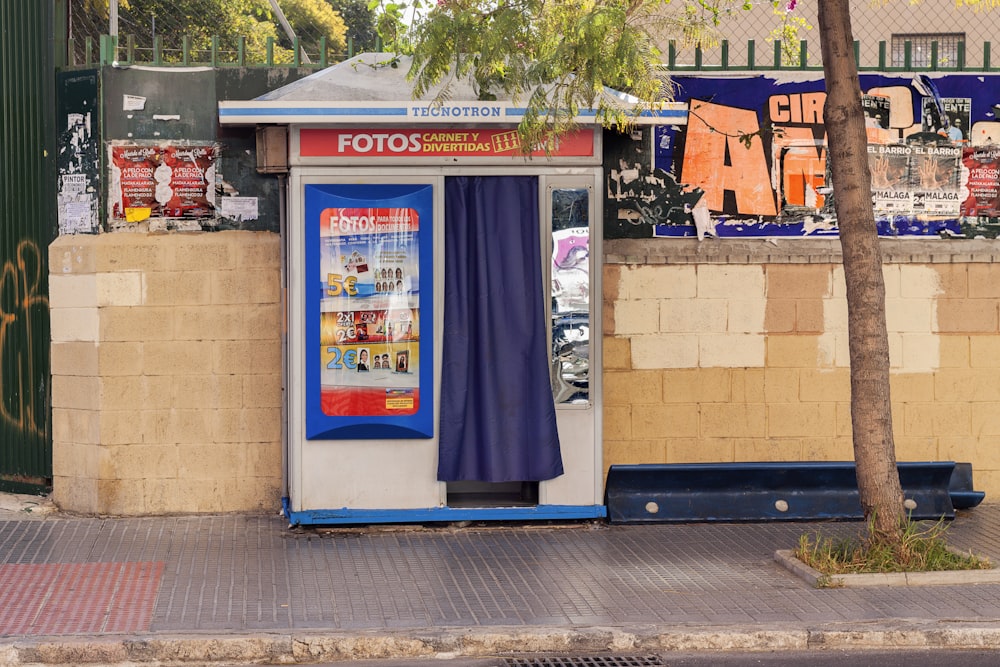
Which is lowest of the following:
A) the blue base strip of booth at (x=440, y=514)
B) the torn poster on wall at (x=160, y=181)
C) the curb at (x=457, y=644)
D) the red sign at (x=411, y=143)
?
the curb at (x=457, y=644)

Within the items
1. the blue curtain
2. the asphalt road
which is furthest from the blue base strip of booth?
the asphalt road

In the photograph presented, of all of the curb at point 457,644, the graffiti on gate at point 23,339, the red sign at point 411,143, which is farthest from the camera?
the graffiti on gate at point 23,339

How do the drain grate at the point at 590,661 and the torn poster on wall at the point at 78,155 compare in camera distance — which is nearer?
the drain grate at the point at 590,661

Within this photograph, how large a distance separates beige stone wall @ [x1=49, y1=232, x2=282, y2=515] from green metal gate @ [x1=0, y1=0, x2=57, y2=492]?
1.32 feet

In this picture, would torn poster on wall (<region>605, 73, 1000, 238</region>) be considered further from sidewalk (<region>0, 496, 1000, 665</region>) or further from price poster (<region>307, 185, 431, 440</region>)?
sidewalk (<region>0, 496, 1000, 665</region>)

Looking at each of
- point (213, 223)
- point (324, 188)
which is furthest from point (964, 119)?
point (213, 223)

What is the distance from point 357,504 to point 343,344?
1.16 meters

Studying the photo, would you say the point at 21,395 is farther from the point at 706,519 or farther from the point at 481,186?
the point at 706,519

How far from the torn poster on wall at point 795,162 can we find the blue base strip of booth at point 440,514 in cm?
214

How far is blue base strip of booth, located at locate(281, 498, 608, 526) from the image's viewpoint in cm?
878

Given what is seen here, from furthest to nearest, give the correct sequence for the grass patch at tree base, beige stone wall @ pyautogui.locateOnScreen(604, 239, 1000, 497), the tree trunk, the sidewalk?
beige stone wall @ pyautogui.locateOnScreen(604, 239, 1000, 497), the tree trunk, the grass patch at tree base, the sidewalk

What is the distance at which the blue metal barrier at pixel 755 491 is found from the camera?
9.16 meters

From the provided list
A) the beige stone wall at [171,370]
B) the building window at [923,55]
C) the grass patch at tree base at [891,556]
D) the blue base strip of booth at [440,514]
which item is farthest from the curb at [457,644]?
the building window at [923,55]

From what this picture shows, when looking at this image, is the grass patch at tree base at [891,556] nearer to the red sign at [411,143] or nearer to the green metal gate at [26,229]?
the red sign at [411,143]
